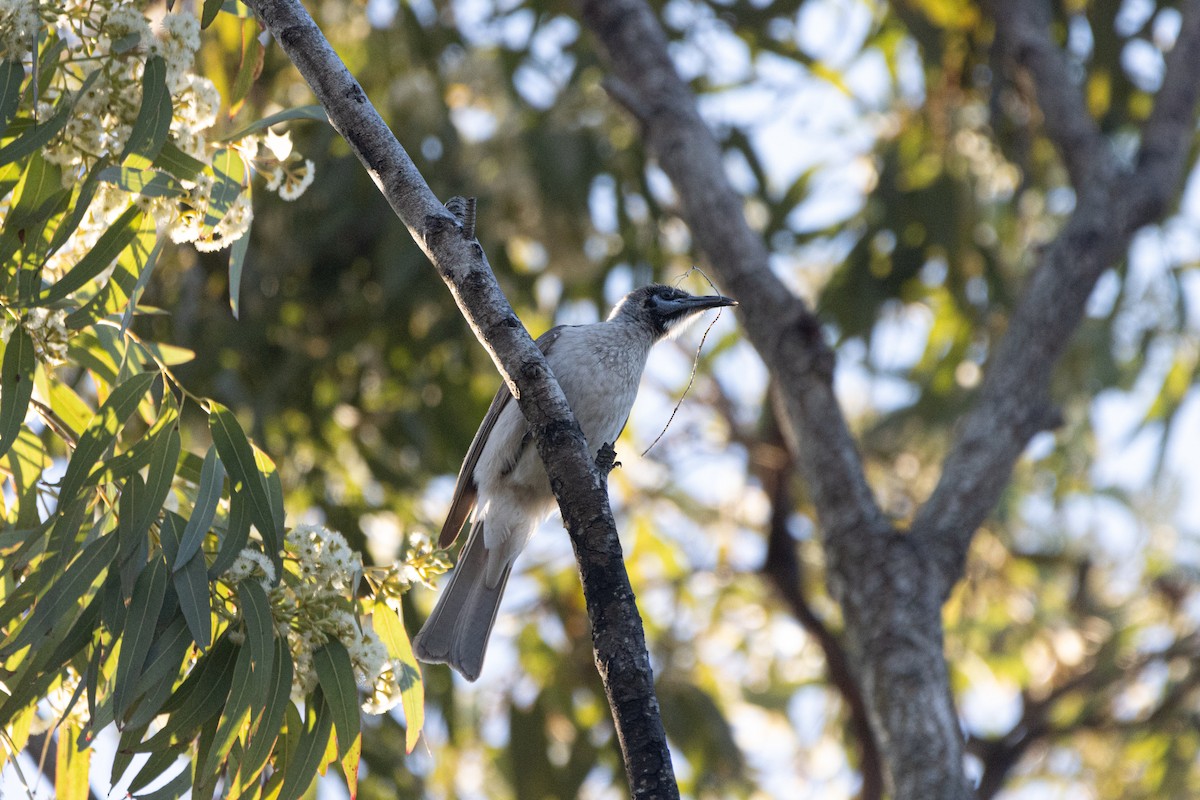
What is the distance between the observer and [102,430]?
7.50 ft

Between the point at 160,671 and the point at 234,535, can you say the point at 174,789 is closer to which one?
the point at 160,671

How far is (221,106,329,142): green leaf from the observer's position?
8.05ft

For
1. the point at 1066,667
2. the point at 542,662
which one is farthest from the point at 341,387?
the point at 1066,667

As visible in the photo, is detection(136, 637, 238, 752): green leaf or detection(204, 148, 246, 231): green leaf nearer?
detection(136, 637, 238, 752): green leaf

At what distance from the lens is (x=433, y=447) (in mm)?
5145

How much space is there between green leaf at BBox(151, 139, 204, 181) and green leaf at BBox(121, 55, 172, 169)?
0.11m

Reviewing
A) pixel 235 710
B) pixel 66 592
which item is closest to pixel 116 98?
pixel 66 592

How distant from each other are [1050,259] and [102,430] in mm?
3318

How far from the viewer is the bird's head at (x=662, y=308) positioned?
14.8ft

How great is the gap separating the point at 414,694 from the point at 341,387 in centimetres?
296

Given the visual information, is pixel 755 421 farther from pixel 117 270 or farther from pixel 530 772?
pixel 117 270

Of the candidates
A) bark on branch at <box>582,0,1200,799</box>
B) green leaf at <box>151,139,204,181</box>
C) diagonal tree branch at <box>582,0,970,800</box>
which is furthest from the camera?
bark on branch at <box>582,0,1200,799</box>

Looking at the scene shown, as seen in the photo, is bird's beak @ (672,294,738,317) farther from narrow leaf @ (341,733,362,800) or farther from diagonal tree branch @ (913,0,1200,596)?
narrow leaf @ (341,733,362,800)

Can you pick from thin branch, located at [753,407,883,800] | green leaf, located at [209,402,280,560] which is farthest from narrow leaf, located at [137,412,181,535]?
thin branch, located at [753,407,883,800]
